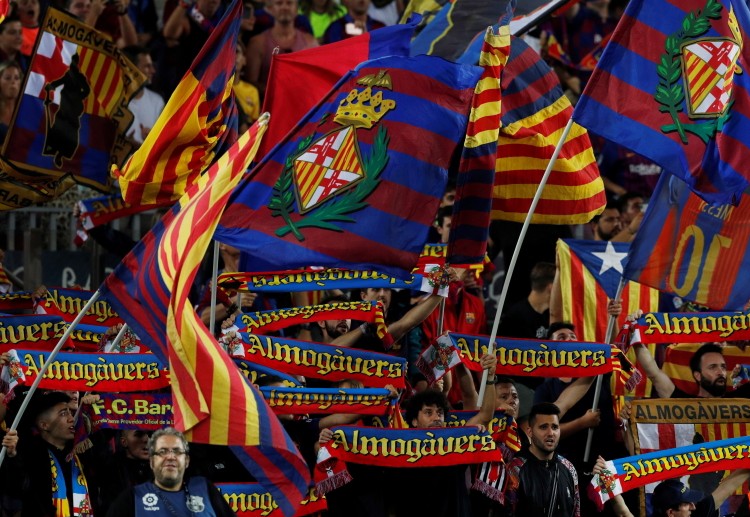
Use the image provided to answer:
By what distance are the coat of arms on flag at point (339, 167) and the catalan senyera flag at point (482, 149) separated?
65 cm

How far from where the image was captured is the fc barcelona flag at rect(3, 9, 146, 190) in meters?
14.9

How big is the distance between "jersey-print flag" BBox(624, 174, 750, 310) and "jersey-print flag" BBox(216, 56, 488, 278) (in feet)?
6.65

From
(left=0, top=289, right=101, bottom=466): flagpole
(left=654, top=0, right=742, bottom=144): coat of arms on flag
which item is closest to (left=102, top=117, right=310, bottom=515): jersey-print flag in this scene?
(left=0, top=289, right=101, bottom=466): flagpole

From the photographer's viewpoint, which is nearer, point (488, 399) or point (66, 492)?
point (66, 492)

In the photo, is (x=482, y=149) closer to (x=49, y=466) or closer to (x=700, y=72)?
(x=700, y=72)

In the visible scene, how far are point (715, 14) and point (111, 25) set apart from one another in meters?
6.67

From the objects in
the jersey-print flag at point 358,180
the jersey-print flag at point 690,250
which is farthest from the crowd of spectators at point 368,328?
the jersey-print flag at point 358,180

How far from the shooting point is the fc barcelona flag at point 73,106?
586 inches

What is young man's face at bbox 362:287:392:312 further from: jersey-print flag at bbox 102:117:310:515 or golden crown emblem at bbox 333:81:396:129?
jersey-print flag at bbox 102:117:310:515

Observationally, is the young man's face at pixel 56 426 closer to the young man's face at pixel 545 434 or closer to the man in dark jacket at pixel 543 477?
the man in dark jacket at pixel 543 477

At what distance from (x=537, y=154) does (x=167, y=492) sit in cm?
465

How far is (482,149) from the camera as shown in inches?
527

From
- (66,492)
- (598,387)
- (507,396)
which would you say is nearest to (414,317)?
(507,396)

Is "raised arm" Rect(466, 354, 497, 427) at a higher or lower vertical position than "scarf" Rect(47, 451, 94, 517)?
higher
